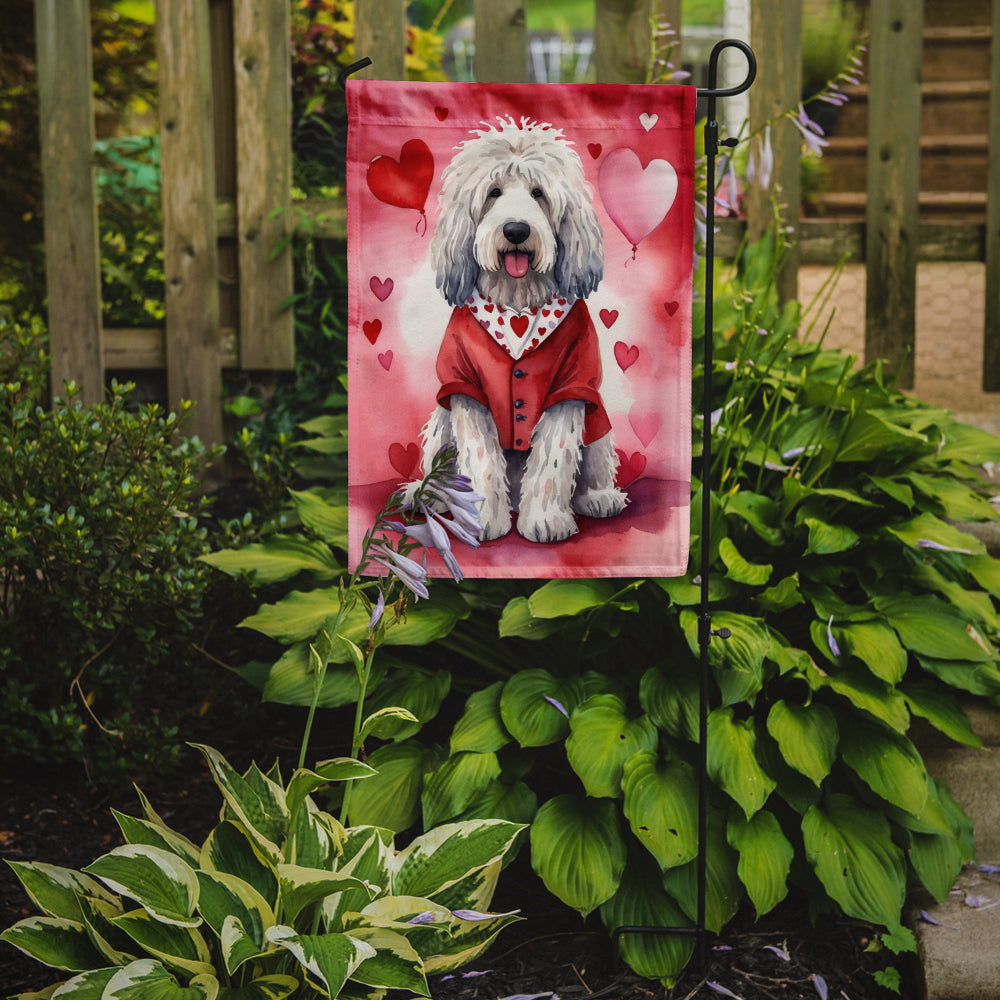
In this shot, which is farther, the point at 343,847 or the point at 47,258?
the point at 47,258

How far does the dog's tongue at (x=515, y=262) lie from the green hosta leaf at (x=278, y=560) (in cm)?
91

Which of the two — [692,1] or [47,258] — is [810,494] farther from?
[692,1]

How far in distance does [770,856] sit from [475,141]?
1440 millimetres

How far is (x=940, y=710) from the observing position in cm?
214

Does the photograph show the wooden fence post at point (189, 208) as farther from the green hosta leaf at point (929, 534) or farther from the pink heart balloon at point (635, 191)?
the green hosta leaf at point (929, 534)

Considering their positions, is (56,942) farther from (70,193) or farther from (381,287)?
(70,193)

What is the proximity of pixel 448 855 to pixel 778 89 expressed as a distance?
268 cm

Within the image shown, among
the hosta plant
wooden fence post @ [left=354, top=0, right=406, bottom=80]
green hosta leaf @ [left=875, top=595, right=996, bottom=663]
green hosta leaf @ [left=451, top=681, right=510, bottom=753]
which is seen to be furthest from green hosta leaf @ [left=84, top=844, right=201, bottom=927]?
wooden fence post @ [left=354, top=0, right=406, bottom=80]

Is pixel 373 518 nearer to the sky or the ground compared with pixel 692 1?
nearer to the ground

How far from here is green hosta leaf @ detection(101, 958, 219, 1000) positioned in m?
1.40

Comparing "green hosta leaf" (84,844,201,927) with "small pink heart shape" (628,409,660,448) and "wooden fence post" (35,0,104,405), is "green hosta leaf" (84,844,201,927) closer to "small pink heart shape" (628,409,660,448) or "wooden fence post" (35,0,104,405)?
"small pink heart shape" (628,409,660,448)

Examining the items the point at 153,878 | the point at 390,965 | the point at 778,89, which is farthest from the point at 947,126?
the point at 153,878

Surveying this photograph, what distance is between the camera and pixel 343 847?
1.71 m

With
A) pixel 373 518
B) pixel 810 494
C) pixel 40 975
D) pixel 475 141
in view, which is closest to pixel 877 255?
pixel 810 494
